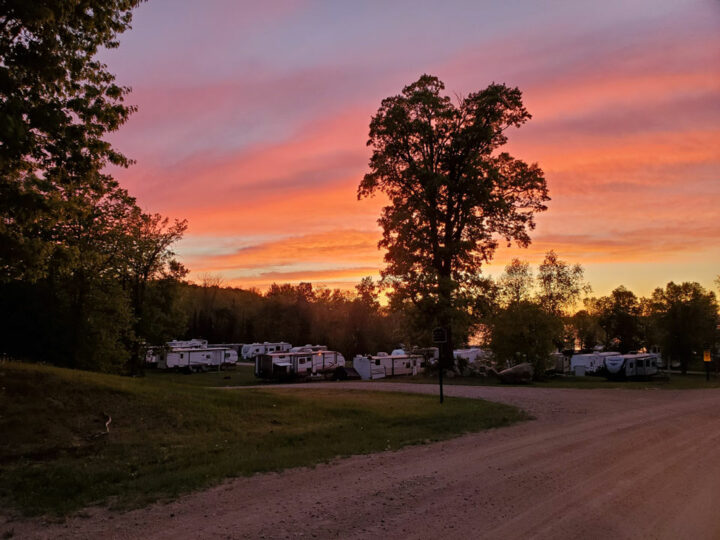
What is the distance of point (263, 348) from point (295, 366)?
93.3 ft

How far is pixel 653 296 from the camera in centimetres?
6656

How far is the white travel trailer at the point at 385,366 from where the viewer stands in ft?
138

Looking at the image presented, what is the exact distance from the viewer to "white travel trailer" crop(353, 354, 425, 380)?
41938 millimetres

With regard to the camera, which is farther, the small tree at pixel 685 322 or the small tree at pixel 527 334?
the small tree at pixel 685 322

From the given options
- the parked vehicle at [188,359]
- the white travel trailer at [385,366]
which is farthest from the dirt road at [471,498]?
the parked vehicle at [188,359]

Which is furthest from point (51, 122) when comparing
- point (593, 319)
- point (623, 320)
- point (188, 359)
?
point (593, 319)

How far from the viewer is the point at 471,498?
682 centimetres

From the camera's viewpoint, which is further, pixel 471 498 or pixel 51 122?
pixel 51 122

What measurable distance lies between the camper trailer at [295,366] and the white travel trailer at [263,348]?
A: 2211 centimetres

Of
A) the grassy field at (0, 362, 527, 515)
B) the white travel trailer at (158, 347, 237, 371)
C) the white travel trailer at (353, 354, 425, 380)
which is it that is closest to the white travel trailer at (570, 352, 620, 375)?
the white travel trailer at (353, 354, 425, 380)

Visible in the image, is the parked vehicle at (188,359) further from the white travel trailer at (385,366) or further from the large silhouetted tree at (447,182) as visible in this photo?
the large silhouetted tree at (447,182)

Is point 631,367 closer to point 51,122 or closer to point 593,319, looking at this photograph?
point 51,122

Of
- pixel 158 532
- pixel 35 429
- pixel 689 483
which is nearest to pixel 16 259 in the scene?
pixel 35 429

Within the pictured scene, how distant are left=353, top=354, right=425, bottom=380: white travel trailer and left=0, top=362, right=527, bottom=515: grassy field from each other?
25.3 metres
